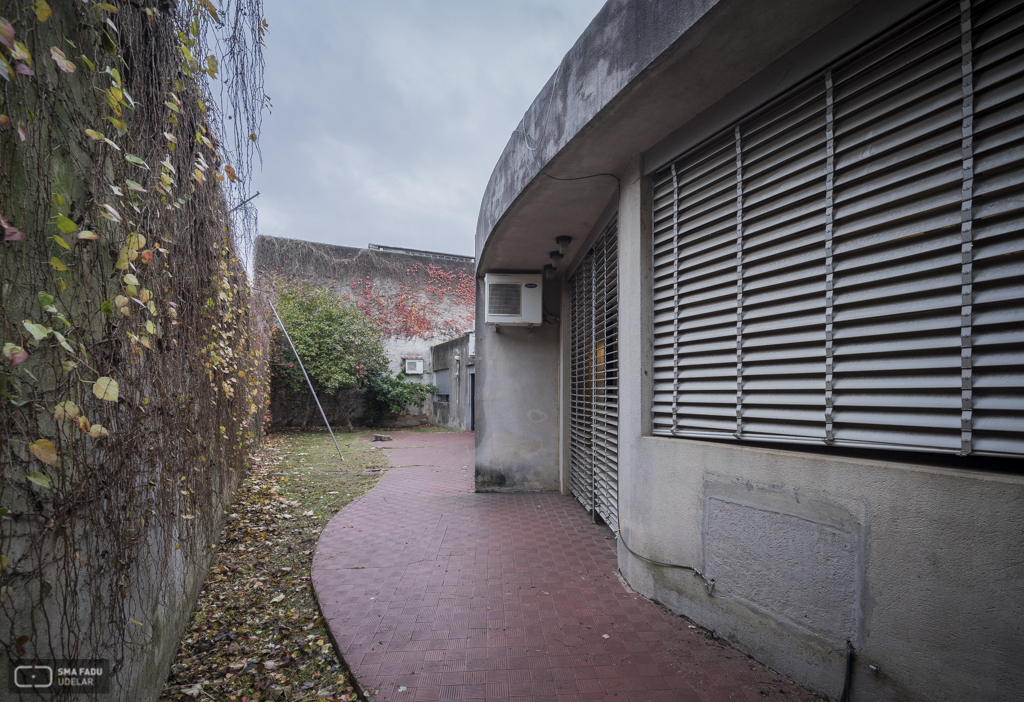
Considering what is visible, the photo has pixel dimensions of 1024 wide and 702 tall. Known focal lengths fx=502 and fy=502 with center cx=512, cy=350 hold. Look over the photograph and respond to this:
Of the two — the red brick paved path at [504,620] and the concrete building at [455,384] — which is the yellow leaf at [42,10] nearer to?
the red brick paved path at [504,620]

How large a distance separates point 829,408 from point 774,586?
932 millimetres

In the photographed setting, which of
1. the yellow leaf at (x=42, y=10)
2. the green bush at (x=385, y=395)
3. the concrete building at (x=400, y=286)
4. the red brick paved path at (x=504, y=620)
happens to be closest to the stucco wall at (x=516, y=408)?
the red brick paved path at (x=504, y=620)

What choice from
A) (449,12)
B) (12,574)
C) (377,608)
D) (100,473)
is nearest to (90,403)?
(100,473)

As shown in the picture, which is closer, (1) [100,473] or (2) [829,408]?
(1) [100,473]

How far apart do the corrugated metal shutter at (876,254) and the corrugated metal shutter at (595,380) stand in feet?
5.11

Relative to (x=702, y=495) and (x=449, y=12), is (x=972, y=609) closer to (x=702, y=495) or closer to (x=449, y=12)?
(x=702, y=495)

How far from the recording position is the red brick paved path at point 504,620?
2434 mm

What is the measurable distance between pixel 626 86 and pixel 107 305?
256cm

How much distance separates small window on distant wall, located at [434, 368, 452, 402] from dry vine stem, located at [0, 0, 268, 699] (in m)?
13.2

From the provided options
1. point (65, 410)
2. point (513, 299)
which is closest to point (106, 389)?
point (65, 410)

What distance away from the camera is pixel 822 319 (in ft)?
7.66

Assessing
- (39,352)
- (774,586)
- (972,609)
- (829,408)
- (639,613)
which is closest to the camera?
(39,352)

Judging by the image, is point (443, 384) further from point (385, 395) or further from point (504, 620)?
point (504, 620)

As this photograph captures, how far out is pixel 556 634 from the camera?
2.95 metres
